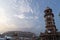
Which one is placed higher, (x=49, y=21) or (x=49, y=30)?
(x=49, y=21)

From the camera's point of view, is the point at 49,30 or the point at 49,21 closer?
the point at 49,30

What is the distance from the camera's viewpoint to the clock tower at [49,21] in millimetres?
37375

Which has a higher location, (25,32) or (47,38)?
(25,32)

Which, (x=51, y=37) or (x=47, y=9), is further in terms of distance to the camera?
(x=47, y=9)

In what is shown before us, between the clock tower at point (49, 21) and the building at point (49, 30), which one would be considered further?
the clock tower at point (49, 21)

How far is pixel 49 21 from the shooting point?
126ft

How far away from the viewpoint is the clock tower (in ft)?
123

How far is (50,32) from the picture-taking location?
36.9 meters

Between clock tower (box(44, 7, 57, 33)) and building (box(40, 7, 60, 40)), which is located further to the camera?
clock tower (box(44, 7, 57, 33))

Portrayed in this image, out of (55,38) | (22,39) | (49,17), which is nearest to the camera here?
(55,38)

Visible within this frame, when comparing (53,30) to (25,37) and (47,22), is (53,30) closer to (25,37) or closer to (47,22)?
(47,22)

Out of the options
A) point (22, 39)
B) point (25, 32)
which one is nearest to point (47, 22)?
point (22, 39)

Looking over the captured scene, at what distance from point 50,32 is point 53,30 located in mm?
1091

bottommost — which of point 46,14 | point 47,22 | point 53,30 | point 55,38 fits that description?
point 55,38
